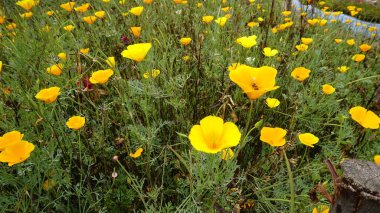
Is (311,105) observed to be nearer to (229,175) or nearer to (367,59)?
(229,175)

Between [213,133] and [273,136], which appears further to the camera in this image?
[273,136]

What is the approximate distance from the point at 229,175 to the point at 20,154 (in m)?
0.87

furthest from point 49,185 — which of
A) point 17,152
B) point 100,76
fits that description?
point 100,76

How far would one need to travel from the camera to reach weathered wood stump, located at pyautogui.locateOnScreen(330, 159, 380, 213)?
816 mm

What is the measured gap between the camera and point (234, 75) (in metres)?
1.18

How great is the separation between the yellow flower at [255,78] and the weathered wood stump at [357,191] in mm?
419

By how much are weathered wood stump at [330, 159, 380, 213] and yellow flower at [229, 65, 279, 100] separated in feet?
1.37

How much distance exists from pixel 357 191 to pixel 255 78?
560 millimetres

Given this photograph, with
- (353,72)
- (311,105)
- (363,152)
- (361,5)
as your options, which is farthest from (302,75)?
(361,5)

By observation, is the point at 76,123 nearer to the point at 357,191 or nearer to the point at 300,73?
the point at 357,191

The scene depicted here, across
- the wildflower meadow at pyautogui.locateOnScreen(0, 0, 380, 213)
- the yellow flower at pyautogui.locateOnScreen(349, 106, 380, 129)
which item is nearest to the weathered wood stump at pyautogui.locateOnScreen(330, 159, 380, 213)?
the wildflower meadow at pyautogui.locateOnScreen(0, 0, 380, 213)

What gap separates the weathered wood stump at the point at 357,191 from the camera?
2.68 feet

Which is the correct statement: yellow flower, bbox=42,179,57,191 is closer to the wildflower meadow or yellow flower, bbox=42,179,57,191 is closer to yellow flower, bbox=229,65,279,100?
the wildflower meadow

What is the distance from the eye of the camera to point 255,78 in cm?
121
